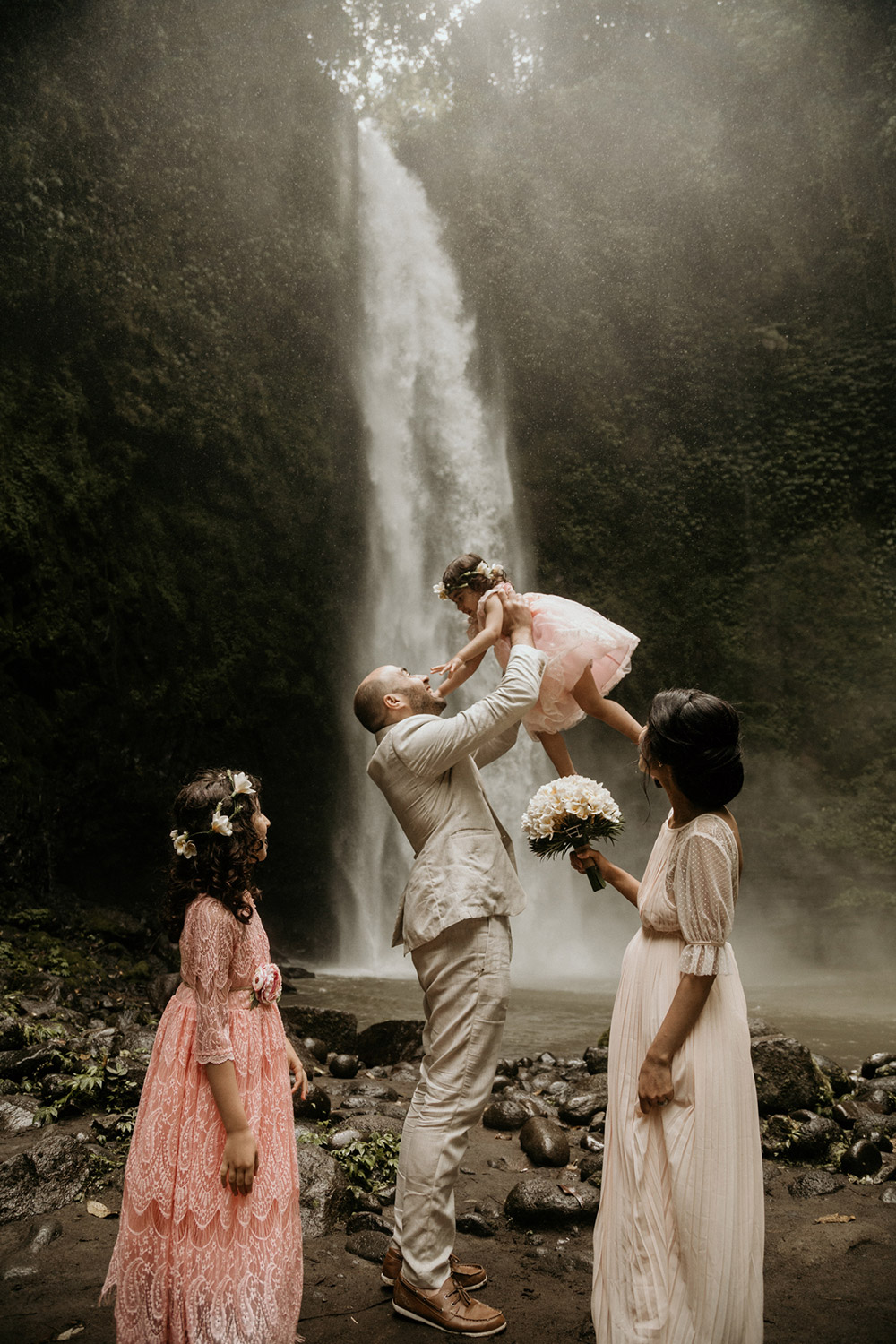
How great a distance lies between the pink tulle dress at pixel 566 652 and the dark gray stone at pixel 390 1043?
3792 mm

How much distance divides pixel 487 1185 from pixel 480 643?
2.59 meters

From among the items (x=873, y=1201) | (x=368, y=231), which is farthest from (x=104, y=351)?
(x=873, y=1201)

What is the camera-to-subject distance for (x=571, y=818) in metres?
2.92

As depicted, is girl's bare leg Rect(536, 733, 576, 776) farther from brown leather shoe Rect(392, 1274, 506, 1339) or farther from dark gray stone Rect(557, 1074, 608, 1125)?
dark gray stone Rect(557, 1074, 608, 1125)

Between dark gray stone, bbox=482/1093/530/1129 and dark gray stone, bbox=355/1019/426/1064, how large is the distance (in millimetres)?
1707

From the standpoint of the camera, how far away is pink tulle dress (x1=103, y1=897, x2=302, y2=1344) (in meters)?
2.40

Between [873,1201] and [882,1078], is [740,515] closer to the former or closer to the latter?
[882,1078]

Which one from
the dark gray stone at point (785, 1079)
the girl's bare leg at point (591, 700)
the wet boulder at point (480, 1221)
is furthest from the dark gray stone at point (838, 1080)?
the girl's bare leg at point (591, 700)

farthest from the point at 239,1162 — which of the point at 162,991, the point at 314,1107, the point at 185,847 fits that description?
the point at 162,991

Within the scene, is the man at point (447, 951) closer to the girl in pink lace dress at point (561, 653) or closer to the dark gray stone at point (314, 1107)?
the girl in pink lace dress at point (561, 653)

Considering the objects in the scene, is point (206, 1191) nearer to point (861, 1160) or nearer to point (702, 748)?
point (702, 748)

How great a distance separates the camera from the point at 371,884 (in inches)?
568

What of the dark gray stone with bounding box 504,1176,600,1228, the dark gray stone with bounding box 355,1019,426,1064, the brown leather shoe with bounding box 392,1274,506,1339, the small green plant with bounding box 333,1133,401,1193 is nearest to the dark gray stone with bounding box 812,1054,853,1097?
the dark gray stone with bounding box 504,1176,600,1228

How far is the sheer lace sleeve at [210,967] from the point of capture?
2447 mm
